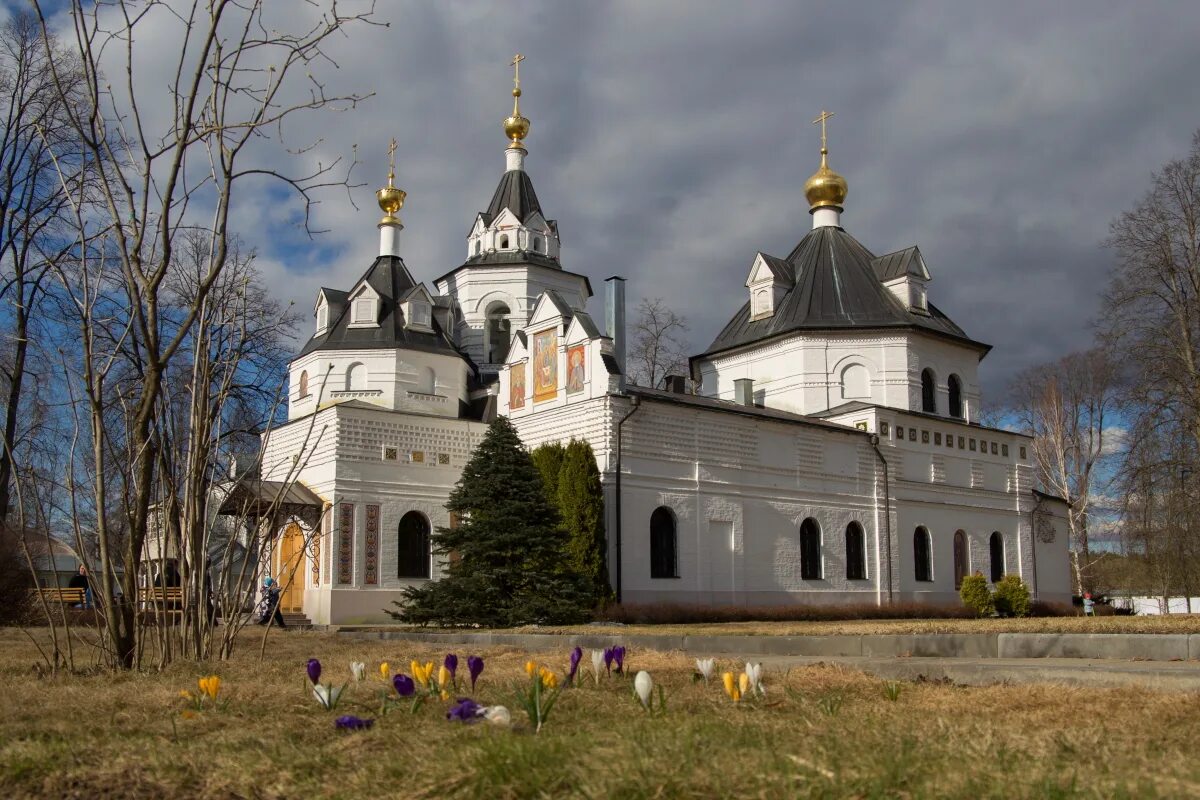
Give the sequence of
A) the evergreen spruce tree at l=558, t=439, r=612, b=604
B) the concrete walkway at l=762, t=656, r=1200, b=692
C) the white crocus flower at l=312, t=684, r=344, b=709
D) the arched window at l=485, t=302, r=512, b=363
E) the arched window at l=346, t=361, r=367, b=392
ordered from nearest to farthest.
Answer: the white crocus flower at l=312, t=684, r=344, b=709
the concrete walkway at l=762, t=656, r=1200, b=692
the evergreen spruce tree at l=558, t=439, r=612, b=604
the arched window at l=346, t=361, r=367, b=392
the arched window at l=485, t=302, r=512, b=363

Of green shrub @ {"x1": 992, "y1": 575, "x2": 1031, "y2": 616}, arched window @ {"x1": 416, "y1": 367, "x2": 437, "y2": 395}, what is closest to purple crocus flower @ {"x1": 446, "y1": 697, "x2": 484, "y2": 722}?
green shrub @ {"x1": 992, "y1": 575, "x2": 1031, "y2": 616}

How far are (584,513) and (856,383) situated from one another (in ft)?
42.9

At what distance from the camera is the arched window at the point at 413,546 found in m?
28.8

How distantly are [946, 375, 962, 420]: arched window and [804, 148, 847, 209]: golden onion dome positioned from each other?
24.8 feet

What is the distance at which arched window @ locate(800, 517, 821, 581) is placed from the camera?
98.6 feet

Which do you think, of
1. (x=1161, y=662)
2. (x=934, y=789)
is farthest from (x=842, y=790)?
(x=1161, y=662)

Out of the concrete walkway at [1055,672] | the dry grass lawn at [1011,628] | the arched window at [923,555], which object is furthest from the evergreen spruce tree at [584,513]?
the concrete walkway at [1055,672]

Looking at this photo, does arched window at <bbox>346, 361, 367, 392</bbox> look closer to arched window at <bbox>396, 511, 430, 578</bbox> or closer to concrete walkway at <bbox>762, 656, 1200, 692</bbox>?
arched window at <bbox>396, 511, 430, 578</bbox>

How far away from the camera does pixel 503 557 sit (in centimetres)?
A: 2095

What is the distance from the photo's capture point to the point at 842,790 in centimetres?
316

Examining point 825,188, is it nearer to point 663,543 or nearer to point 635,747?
point 663,543

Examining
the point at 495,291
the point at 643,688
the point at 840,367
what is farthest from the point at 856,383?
the point at 643,688

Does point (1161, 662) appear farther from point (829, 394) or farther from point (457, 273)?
point (457, 273)

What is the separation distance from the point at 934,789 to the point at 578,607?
17854 mm
